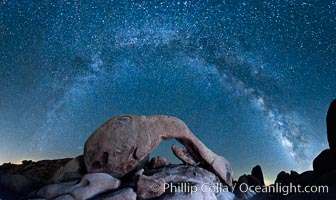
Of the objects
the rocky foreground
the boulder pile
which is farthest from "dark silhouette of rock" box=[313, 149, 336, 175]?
the boulder pile

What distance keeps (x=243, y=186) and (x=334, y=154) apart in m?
6.36

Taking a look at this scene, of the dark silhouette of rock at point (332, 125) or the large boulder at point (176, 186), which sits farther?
the dark silhouette of rock at point (332, 125)

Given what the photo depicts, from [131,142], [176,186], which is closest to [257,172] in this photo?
[131,142]

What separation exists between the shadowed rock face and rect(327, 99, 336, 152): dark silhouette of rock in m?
8.05

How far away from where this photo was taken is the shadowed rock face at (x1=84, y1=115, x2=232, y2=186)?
351 inches

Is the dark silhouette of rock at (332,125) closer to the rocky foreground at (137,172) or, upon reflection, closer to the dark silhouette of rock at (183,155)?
the rocky foreground at (137,172)

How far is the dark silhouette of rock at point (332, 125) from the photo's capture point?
1461 centimetres

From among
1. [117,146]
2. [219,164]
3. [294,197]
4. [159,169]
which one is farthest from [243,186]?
[117,146]

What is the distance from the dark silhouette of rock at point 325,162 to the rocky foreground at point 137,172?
11.0 feet

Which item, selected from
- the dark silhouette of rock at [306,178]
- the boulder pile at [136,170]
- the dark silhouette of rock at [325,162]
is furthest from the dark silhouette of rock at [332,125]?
the boulder pile at [136,170]

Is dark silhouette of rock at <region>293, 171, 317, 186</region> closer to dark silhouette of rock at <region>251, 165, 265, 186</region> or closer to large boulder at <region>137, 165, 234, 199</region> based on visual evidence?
dark silhouette of rock at <region>251, 165, 265, 186</region>

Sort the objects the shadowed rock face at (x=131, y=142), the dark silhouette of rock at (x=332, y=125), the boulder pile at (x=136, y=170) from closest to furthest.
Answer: the boulder pile at (x=136, y=170) < the shadowed rock face at (x=131, y=142) < the dark silhouette of rock at (x=332, y=125)

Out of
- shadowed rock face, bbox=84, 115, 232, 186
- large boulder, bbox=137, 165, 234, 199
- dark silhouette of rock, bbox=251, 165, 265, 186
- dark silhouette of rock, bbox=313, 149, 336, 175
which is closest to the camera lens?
large boulder, bbox=137, 165, 234, 199

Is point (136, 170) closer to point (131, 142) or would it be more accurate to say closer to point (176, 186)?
point (131, 142)
